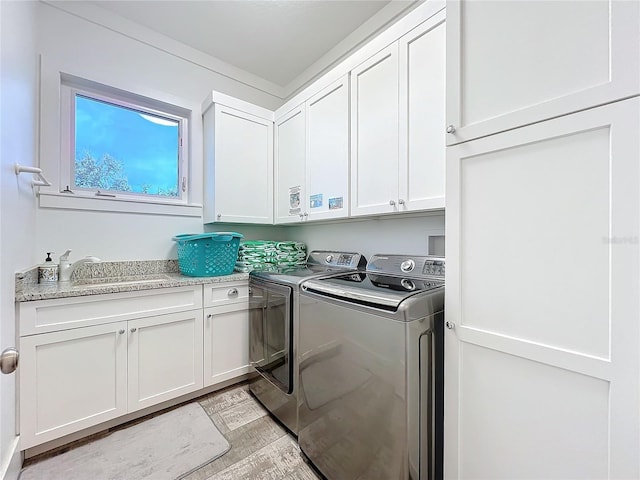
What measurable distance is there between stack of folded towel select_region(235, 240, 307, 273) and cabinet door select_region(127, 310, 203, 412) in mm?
540

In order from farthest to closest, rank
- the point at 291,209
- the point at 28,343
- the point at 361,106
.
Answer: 1. the point at 291,209
2. the point at 361,106
3. the point at 28,343

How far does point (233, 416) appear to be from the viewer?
1.76 metres

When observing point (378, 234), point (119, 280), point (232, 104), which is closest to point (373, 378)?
point (378, 234)

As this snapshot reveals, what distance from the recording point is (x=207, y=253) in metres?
2.01

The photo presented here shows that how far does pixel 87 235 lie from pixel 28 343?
831 millimetres

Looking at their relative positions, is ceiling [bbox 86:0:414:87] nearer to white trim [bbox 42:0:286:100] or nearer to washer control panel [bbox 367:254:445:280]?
white trim [bbox 42:0:286:100]

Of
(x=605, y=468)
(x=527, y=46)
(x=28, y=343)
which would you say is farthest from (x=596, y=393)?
(x=28, y=343)

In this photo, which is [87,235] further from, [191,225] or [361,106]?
[361,106]

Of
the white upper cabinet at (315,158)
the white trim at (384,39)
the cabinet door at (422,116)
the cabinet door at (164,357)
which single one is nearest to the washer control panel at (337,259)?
the white upper cabinet at (315,158)

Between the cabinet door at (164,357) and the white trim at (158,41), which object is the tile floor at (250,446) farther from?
the white trim at (158,41)

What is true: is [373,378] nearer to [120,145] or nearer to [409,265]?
[409,265]

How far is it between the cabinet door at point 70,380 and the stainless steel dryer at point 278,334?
804 millimetres

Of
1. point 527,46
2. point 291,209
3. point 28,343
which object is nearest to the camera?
point 527,46

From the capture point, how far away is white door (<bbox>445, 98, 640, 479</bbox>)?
0.64 meters
